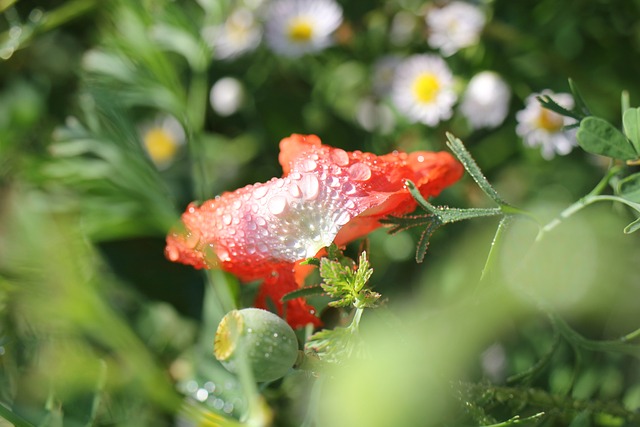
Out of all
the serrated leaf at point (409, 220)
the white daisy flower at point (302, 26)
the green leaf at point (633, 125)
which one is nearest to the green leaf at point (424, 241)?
the serrated leaf at point (409, 220)

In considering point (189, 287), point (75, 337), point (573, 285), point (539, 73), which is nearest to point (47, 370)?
point (75, 337)

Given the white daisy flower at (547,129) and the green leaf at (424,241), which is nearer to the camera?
the green leaf at (424,241)

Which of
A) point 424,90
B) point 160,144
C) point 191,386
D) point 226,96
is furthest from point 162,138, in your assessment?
point 191,386

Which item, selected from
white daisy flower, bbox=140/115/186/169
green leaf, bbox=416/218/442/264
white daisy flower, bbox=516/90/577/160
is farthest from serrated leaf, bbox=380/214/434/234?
white daisy flower, bbox=140/115/186/169

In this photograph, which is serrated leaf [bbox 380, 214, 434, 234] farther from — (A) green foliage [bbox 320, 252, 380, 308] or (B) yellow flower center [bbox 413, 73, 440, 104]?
(B) yellow flower center [bbox 413, 73, 440, 104]

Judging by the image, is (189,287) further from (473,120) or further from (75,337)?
(473,120)

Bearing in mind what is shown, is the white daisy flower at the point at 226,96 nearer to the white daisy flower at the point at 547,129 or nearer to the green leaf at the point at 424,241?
the white daisy flower at the point at 547,129

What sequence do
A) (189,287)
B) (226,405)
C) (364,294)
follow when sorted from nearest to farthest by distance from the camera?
(364,294), (226,405), (189,287)
